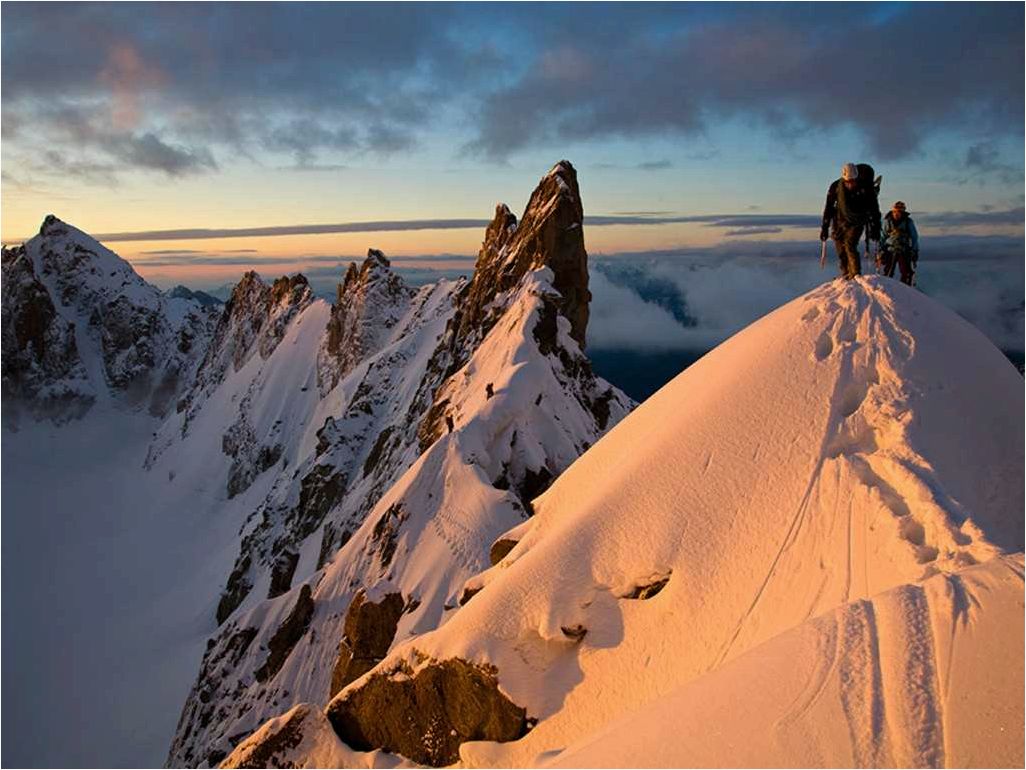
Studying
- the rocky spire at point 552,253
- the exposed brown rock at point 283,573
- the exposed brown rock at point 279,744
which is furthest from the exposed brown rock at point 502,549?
the exposed brown rock at point 283,573

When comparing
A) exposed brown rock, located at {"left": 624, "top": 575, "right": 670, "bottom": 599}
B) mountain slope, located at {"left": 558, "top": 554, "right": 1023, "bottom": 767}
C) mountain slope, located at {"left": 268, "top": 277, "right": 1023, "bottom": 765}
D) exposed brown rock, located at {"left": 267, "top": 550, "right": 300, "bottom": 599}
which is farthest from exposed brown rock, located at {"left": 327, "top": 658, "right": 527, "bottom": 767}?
exposed brown rock, located at {"left": 267, "top": 550, "right": 300, "bottom": 599}

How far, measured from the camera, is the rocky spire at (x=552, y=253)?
1791 inches

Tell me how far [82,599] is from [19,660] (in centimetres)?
1456

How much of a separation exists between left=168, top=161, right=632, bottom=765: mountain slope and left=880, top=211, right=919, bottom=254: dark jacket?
1185cm

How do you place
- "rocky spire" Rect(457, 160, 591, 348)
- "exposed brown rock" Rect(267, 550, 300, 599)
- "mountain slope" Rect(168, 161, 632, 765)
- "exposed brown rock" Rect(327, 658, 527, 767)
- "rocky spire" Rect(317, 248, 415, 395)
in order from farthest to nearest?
1. "rocky spire" Rect(317, 248, 415, 395)
2. "exposed brown rock" Rect(267, 550, 300, 599)
3. "rocky spire" Rect(457, 160, 591, 348)
4. "mountain slope" Rect(168, 161, 632, 765)
5. "exposed brown rock" Rect(327, 658, 527, 767)

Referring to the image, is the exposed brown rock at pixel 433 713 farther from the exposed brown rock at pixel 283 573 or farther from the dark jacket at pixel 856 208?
the exposed brown rock at pixel 283 573

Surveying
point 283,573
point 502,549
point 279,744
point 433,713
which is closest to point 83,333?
point 283,573

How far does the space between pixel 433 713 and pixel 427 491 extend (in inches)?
736

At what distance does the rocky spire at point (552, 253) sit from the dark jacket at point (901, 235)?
27.5 metres

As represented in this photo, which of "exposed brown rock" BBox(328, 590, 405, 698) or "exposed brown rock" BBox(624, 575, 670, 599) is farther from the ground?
"exposed brown rock" BBox(624, 575, 670, 599)

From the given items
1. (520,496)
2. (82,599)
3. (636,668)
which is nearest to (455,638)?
(636,668)

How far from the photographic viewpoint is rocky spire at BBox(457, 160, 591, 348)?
45500mm

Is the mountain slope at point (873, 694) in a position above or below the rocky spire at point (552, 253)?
below

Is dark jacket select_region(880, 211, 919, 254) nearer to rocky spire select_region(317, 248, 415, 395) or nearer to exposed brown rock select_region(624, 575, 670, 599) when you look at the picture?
exposed brown rock select_region(624, 575, 670, 599)
